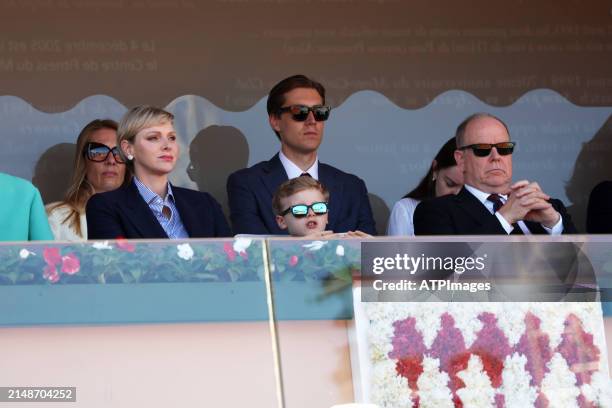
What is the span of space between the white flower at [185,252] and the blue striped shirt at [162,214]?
143 centimetres

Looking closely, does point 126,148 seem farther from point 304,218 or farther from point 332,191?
point 332,191

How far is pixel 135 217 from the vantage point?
412 cm

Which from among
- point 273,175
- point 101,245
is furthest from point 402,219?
point 101,245

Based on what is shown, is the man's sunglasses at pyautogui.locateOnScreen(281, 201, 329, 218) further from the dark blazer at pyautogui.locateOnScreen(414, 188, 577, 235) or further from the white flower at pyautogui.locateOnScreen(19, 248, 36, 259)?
the white flower at pyautogui.locateOnScreen(19, 248, 36, 259)

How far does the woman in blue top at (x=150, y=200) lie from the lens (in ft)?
13.5

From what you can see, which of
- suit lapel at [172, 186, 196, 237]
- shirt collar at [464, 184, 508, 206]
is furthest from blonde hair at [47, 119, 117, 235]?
shirt collar at [464, 184, 508, 206]

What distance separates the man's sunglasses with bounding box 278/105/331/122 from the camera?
5008mm

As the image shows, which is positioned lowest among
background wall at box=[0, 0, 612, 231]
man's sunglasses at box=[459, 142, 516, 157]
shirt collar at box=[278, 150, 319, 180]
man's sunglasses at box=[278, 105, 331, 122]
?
man's sunglasses at box=[459, 142, 516, 157]

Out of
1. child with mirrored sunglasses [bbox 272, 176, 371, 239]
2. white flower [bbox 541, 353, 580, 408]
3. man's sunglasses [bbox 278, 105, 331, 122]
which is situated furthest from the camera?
man's sunglasses [bbox 278, 105, 331, 122]

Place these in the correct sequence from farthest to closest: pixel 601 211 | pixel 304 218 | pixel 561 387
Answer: pixel 601 211 → pixel 304 218 → pixel 561 387

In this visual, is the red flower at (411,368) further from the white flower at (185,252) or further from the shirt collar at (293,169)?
the shirt collar at (293,169)

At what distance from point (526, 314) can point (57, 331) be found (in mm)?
1122

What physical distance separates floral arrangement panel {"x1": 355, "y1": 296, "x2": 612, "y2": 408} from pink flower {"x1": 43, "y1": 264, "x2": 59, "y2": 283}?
31.2 inches

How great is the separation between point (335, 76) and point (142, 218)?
2784mm
